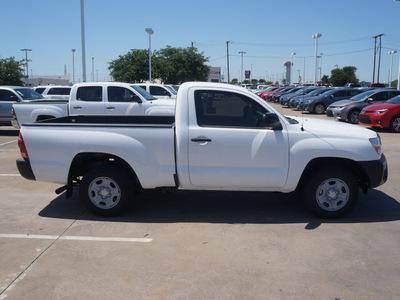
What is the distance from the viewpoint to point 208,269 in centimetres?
421

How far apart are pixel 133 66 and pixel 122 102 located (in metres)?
31.5

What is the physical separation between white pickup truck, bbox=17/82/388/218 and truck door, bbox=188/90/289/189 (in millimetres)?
14

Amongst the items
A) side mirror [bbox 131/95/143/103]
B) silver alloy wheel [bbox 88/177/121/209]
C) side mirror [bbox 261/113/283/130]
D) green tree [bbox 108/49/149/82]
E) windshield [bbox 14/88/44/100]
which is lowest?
silver alloy wheel [bbox 88/177/121/209]

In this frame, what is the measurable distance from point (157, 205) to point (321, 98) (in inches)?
801

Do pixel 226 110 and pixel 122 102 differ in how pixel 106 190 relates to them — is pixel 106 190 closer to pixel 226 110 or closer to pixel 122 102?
pixel 226 110

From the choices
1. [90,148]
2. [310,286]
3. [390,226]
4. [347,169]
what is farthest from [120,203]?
[390,226]

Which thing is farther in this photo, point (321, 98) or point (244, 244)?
point (321, 98)

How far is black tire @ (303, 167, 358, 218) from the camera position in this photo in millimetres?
5523

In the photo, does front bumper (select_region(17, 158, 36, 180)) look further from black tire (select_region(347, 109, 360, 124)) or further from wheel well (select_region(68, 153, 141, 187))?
black tire (select_region(347, 109, 360, 124))

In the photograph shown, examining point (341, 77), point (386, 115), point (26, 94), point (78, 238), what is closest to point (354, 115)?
point (386, 115)

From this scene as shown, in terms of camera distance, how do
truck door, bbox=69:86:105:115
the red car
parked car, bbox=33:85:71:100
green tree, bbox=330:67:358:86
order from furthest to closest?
green tree, bbox=330:67:358:86, parked car, bbox=33:85:71:100, the red car, truck door, bbox=69:86:105:115

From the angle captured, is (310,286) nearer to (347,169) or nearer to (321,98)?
(347,169)

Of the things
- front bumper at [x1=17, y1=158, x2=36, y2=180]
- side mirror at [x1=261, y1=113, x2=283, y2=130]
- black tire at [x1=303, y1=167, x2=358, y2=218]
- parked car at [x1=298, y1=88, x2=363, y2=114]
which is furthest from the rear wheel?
front bumper at [x1=17, y1=158, x2=36, y2=180]

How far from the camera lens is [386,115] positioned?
49.1 ft
